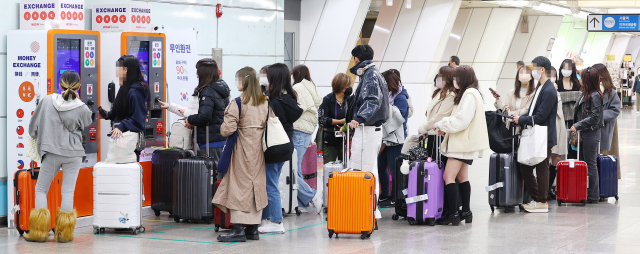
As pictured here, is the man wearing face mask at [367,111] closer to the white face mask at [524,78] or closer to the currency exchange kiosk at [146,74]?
the white face mask at [524,78]

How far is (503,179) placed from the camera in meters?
7.39

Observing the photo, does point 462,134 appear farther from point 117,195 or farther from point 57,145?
point 57,145

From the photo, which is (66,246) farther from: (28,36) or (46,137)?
(28,36)

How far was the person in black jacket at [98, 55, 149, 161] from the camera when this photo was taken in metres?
6.32

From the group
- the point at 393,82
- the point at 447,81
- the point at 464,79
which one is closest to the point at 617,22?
the point at 393,82

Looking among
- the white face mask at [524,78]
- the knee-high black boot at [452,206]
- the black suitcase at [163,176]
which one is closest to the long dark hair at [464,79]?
the knee-high black boot at [452,206]

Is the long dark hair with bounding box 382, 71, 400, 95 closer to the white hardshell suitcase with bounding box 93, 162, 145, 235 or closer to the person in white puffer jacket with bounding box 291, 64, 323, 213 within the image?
the person in white puffer jacket with bounding box 291, 64, 323, 213

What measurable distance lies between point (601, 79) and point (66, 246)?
18.7 feet

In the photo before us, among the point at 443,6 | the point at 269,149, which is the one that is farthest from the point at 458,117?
the point at 443,6

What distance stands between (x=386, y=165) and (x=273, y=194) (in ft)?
6.48

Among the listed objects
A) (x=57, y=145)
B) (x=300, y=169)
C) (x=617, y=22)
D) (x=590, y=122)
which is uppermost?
(x=617, y=22)

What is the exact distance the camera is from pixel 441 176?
668cm

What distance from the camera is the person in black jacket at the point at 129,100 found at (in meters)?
6.32

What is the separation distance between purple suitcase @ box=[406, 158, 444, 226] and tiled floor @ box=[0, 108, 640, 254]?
0.13m
